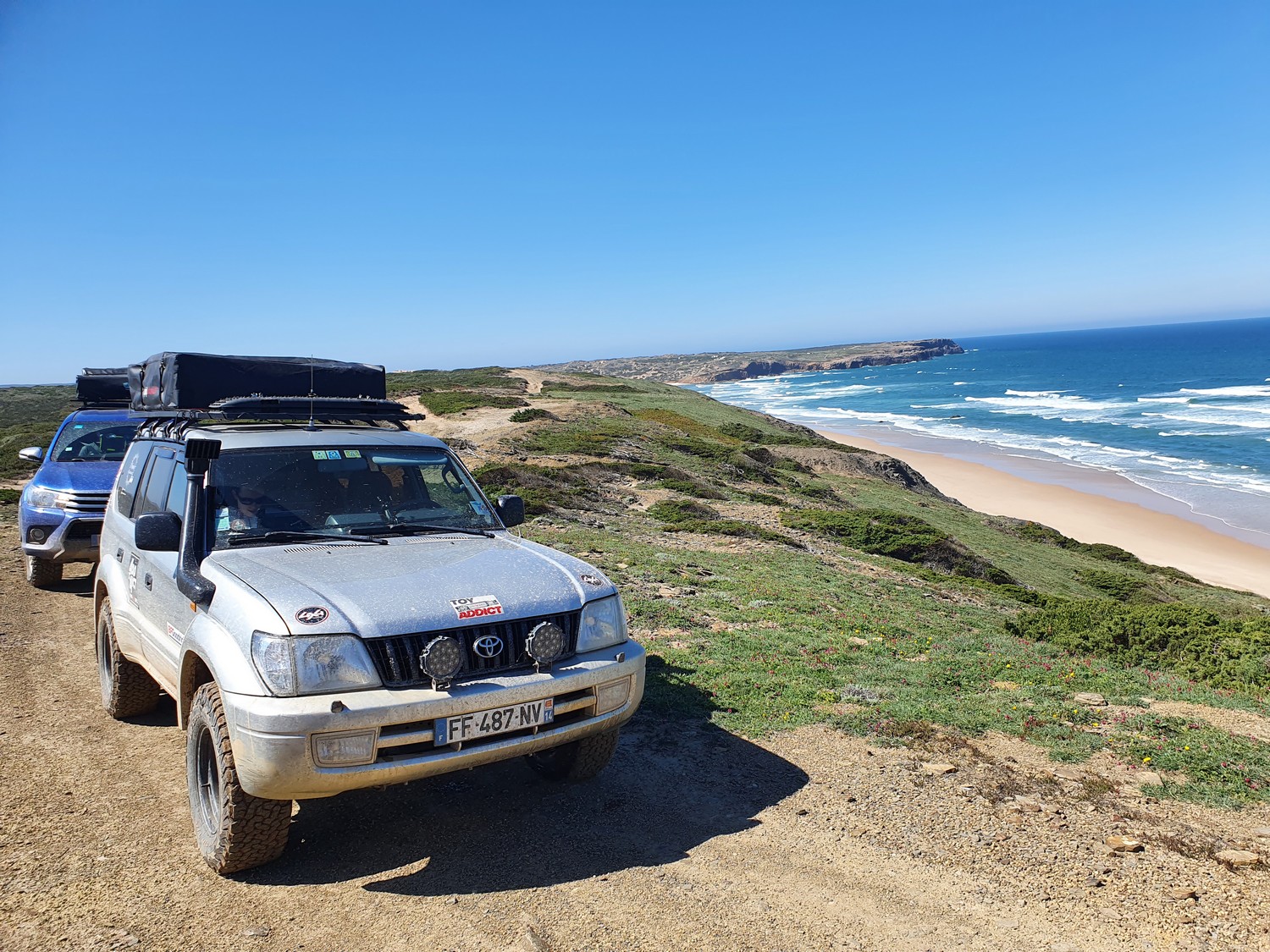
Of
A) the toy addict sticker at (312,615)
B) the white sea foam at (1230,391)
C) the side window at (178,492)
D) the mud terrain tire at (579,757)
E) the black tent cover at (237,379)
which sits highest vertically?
the black tent cover at (237,379)

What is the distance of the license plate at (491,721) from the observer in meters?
3.74

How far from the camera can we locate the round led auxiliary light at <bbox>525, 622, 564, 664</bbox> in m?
4.06

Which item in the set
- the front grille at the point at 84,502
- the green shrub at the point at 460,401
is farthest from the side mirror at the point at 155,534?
the green shrub at the point at 460,401

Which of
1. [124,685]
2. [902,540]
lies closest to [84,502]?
[124,685]

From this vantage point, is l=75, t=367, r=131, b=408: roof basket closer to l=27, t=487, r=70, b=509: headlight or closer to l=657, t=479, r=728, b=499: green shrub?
Answer: l=27, t=487, r=70, b=509: headlight

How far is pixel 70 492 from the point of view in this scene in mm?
9758

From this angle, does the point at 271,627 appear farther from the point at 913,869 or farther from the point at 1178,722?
the point at 1178,722

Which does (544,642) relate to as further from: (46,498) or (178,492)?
(46,498)

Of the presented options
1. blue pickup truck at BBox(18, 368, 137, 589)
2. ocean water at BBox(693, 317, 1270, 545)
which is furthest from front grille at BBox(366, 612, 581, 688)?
ocean water at BBox(693, 317, 1270, 545)

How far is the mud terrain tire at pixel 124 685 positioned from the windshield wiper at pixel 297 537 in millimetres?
1903

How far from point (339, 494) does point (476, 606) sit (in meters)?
1.63

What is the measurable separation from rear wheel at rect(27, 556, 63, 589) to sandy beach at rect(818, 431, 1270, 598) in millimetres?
27241

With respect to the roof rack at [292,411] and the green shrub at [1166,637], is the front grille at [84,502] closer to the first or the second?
the roof rack at [292,411]

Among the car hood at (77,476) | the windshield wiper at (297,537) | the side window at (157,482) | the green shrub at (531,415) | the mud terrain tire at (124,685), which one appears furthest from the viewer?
the green shrub at (531,415)
